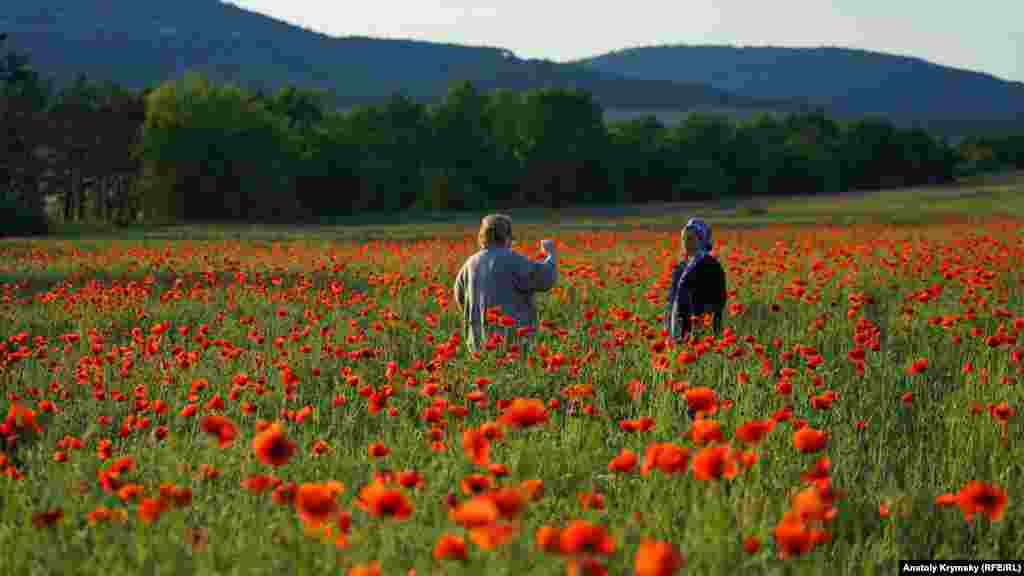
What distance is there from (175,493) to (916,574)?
2.15 meters

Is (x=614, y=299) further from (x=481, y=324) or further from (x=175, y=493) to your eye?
(x=175, y=493)

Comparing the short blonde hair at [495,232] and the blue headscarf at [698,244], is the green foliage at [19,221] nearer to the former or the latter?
the short blonde hair at [495,232]

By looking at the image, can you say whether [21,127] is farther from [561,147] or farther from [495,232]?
[495,232]

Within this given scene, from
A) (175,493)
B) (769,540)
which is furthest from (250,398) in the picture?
(769,540)

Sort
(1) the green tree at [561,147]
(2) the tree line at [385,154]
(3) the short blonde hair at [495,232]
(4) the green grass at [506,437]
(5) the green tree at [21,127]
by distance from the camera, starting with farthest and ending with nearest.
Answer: (1) the green tree at [561,147]
(2) the tree line at [385,154]
(5) the green tree at [21,127]
(3) the short blonde hair at [495,232]
(4) the green grass at [506,437]

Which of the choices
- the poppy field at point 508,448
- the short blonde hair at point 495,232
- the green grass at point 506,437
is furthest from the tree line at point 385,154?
the poppy field at point 508,448

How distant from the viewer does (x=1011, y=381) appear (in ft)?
17.1

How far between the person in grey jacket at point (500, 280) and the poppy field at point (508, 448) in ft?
1.04

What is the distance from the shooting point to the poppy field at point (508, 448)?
8.24 ft

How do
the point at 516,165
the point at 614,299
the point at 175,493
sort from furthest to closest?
the point at 516,165
the point at 614,299
the point at 175,493

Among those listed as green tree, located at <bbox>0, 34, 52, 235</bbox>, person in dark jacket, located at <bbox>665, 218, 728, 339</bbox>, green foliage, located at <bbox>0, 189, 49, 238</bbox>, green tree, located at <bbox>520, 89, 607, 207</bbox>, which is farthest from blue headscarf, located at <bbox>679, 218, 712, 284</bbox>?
green tree, located at <bbox>520, 89, 607, 207</bbox>

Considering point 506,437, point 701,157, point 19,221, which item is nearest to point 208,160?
point 19,221

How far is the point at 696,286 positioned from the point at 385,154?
60.0 m

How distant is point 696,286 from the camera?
265 inches
